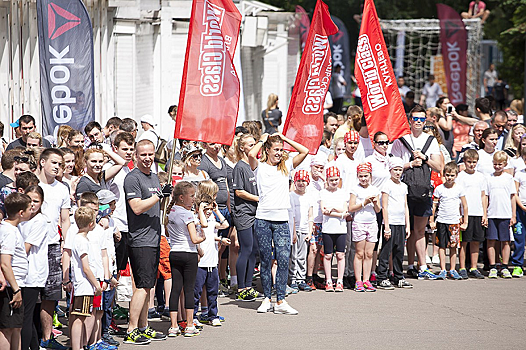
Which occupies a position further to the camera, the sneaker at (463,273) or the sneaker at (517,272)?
the sneaker at (517,272)

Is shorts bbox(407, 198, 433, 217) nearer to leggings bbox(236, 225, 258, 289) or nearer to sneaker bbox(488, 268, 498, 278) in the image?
sneaker bbox(488, 268, 498, 278)

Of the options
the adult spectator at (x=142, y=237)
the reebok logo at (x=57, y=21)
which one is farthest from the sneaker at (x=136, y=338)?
the reebok logo at (x=57, y=21)

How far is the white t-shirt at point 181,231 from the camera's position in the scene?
8.16 metres

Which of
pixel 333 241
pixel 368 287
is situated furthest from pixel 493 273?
pixel 333 241

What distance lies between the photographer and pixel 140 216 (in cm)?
793

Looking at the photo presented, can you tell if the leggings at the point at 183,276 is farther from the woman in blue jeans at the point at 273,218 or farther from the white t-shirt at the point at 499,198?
the white t-shirt at the point at 499,198

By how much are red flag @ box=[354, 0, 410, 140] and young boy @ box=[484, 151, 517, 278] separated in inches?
60.4

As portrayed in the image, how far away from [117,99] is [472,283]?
26.3ft

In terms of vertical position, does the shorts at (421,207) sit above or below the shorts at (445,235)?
above

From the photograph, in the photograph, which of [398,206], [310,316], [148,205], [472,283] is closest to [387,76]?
[398,206]

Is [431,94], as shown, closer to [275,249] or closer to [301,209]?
[301,209]

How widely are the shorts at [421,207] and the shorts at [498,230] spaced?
0.96 metres

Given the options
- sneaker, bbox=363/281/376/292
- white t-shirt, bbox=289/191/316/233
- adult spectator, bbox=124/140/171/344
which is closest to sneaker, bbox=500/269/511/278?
sneaker, bbox=363/281/376/292

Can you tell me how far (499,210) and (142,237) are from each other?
5.85 meters
